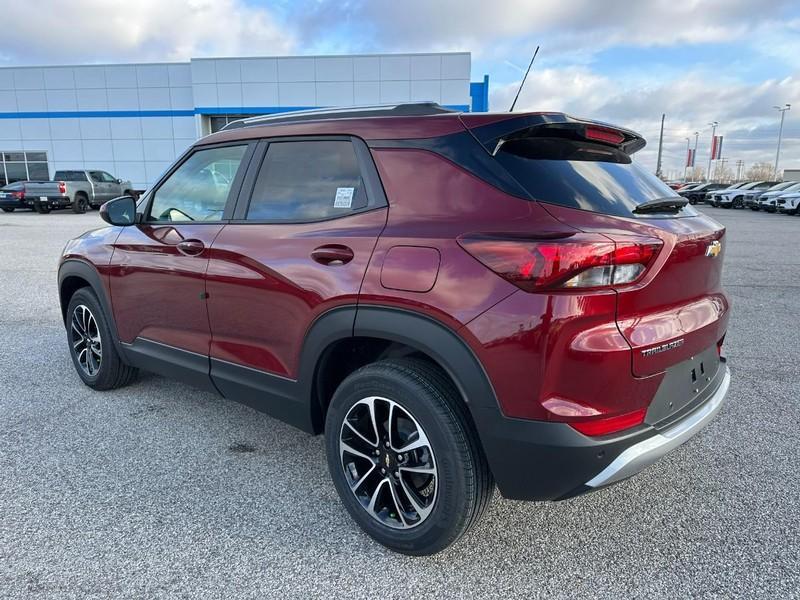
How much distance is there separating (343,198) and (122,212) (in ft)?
6.08

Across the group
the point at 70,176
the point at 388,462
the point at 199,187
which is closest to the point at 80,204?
the point at 70,176

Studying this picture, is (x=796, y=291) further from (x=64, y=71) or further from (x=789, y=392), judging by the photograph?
(x=64, y=71)

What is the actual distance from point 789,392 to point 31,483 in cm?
494

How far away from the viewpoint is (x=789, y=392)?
4.15 metres

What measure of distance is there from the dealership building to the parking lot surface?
28.5 meters

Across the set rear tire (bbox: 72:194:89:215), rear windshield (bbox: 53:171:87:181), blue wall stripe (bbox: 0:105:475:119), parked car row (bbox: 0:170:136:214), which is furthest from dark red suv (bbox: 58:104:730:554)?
blue wall stripe (bbox: 0:105:475:119)

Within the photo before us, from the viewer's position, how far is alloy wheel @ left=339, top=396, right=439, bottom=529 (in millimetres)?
2328

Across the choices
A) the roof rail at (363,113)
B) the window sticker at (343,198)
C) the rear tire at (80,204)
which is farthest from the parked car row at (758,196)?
the rear tire at (80,204)

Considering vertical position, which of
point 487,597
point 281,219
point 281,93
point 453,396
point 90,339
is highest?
point 281,93

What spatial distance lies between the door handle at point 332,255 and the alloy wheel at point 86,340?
93.6 inches

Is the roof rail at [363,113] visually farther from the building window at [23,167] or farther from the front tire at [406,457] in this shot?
the building window at [23,167]

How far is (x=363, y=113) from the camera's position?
8.87 feet

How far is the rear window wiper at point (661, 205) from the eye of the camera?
234 centimetres

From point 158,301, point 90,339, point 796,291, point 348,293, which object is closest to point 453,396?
point 348,293
